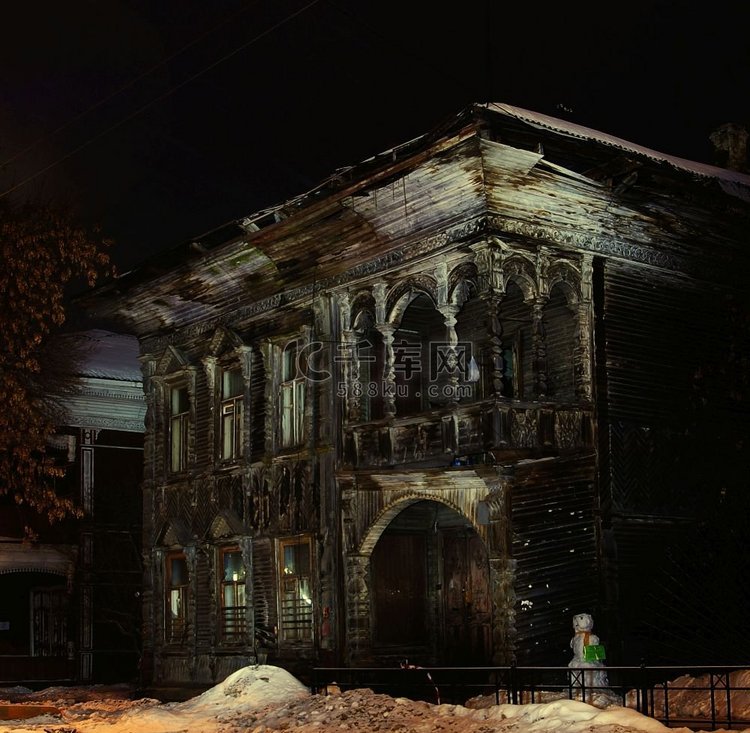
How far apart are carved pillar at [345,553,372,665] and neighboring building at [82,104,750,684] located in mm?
41

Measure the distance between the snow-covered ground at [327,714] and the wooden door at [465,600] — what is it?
424 centimetres

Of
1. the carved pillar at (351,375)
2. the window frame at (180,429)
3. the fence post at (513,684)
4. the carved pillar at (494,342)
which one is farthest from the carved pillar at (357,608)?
the window frame at (180,429)

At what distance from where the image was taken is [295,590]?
23.9 meters

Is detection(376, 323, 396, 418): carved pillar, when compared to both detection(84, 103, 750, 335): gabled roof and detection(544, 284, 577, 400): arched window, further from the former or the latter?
detection(544, 284, 577, 400): arched window

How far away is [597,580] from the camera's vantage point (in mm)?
19703

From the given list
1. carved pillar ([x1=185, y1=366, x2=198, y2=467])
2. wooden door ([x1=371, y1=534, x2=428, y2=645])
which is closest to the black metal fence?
wooden door ([x1=371, y1=534, x2=428, y2=645])

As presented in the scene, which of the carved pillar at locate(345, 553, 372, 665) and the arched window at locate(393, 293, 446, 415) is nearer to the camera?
the carved pillar at locate(345, 553, 372, 665)

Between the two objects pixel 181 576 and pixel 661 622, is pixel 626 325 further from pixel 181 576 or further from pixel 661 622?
pixel 181 576

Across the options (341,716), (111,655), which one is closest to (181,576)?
(111,655)

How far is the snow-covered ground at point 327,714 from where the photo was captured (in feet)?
48.2

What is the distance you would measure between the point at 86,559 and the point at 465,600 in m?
14.5

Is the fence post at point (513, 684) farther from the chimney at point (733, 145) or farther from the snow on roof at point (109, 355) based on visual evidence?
the snow on roof at point (109, 355)

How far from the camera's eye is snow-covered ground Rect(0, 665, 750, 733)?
578 inches

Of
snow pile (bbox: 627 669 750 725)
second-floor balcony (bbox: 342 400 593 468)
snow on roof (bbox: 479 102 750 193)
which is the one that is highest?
snow on roof (bbox: 479 102 750 193)
